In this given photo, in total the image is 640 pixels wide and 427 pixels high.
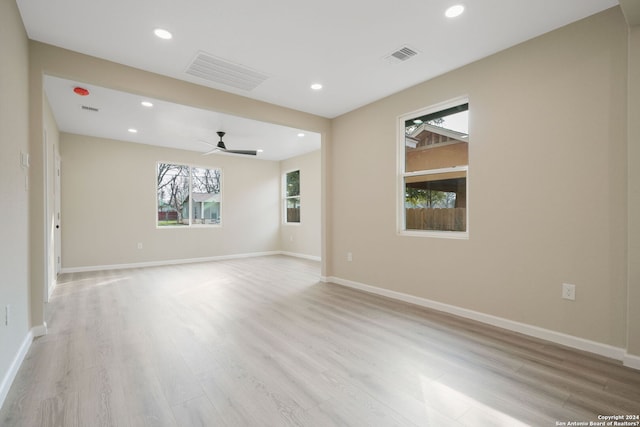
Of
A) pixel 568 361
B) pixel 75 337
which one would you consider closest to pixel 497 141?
pixel 568 361

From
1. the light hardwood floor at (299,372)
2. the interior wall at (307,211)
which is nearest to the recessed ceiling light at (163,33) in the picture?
the light hardwood floor at (299,372)

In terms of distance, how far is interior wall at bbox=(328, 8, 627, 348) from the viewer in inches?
90.3

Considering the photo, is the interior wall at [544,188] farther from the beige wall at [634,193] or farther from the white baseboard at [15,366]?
the white baseboard at [15,366]

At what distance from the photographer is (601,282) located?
91.6 inches

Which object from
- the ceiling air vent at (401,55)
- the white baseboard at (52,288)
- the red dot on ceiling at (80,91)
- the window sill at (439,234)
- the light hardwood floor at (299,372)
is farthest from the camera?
the white baseboard at (52,288)

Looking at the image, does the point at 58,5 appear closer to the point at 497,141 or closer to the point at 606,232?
the point at 497,141

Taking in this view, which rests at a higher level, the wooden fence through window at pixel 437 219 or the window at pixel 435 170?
the window at pixel 435 170

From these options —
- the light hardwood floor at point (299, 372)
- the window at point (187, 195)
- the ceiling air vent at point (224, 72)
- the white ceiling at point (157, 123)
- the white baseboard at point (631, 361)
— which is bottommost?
the light hardwood floor at point (299, 372)

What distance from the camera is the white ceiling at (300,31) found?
2.28m

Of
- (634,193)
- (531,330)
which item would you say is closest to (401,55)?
(634,193)

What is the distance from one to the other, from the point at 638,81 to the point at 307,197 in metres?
6.15

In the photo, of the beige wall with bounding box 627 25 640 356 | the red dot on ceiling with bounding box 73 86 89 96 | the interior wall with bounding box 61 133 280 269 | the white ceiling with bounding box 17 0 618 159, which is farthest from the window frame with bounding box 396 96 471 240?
the interior wall with bounding box 61 133 280 269

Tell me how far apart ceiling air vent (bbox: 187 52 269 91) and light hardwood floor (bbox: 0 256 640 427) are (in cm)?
272

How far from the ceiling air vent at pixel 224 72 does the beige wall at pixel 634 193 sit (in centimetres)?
321
